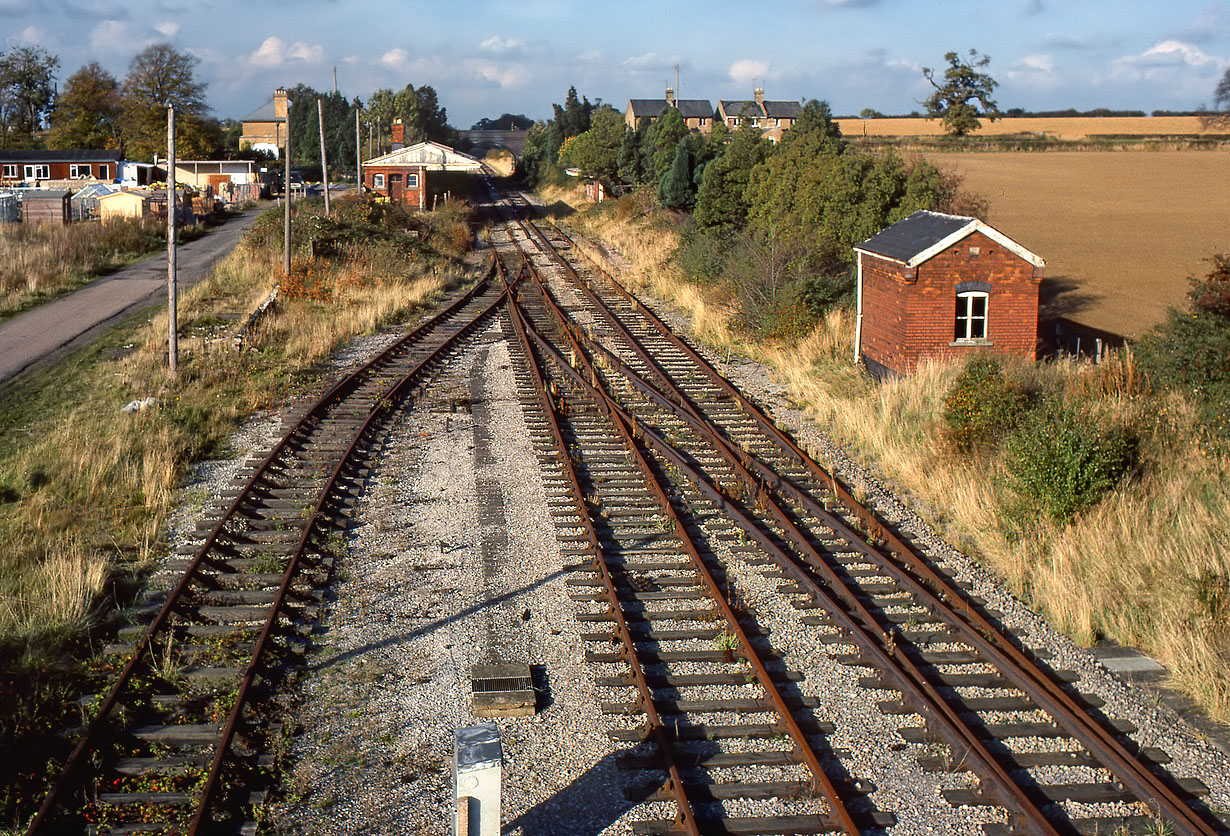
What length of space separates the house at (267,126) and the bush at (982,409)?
10790 cm

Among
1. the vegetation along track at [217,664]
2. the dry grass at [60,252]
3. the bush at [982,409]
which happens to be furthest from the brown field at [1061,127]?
the vegetation along track at [217,664]

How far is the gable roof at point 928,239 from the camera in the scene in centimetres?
1645

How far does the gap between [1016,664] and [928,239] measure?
10551 millimetres

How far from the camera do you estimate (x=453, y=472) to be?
13008 mm

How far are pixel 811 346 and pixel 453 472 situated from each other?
9209 mm

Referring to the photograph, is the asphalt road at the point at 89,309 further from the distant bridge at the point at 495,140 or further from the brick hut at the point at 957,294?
the distant bridge at the point at 495,140

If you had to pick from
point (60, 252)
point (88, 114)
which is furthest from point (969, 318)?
point (88, 114)

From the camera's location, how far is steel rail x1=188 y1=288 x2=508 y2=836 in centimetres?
611

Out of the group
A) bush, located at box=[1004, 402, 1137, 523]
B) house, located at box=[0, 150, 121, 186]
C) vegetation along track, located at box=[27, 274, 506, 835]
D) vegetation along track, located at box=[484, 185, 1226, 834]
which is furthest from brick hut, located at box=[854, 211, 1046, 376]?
house, located at box=[0, 150, 121, 186]

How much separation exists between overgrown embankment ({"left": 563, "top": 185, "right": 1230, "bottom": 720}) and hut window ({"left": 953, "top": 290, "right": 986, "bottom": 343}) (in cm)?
170

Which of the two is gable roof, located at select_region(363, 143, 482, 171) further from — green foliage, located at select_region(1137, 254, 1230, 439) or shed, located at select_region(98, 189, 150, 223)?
green foliage, located at select_region(1137, 254, 1230, 439)

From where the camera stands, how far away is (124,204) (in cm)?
4744

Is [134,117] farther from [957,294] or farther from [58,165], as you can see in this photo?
[957,294]

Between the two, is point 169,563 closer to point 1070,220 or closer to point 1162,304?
point 1162,304
